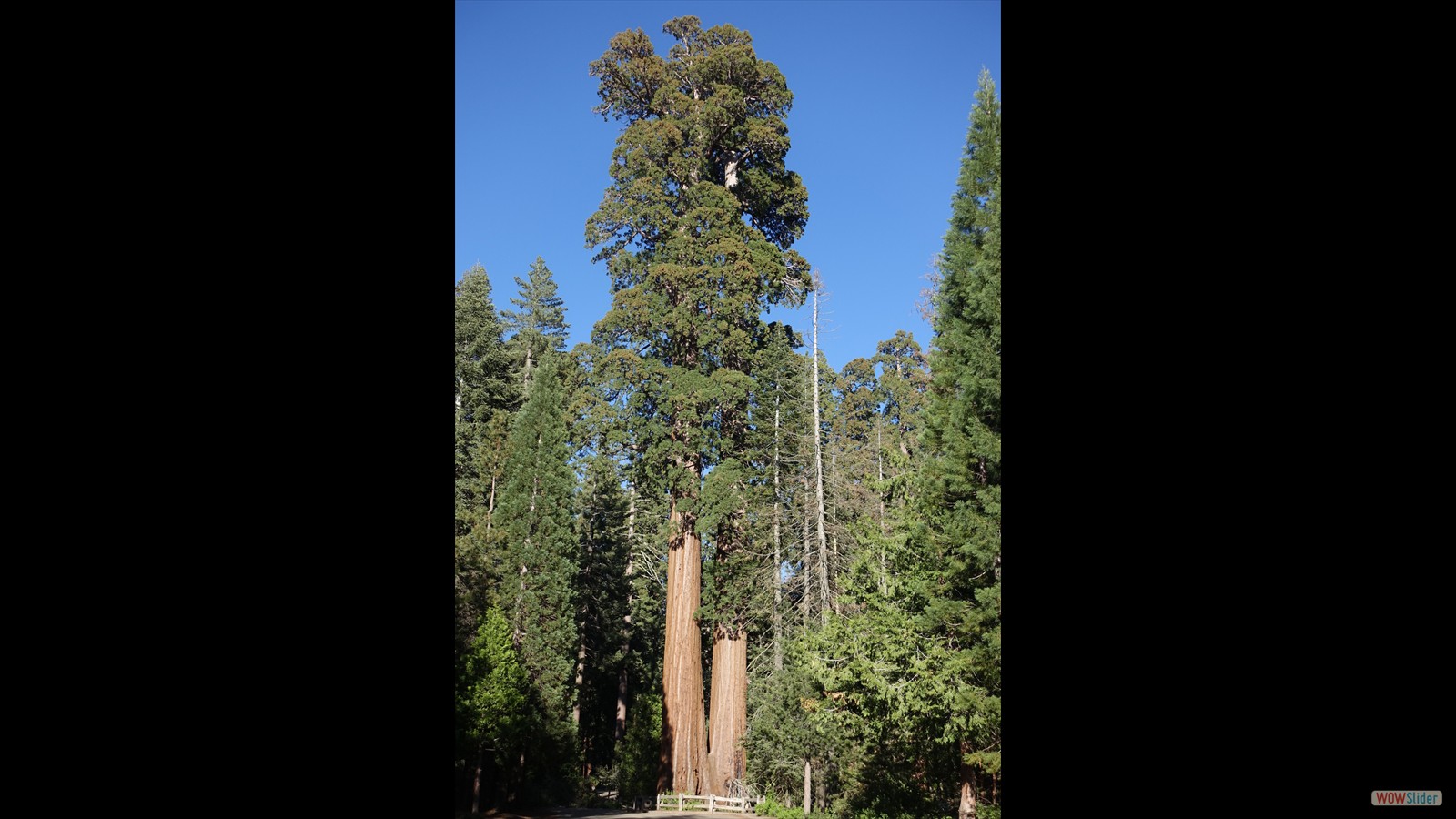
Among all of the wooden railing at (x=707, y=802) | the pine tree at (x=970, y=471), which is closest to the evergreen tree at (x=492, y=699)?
the wooden railing at (x=707, y=802)

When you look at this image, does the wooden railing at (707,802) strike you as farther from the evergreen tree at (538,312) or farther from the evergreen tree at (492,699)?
the evergreen tree at (538,312)

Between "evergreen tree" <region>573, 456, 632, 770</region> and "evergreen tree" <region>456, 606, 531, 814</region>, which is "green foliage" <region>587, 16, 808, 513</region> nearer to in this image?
"evergreen tree" <region>456, 606, 531, 814</region>

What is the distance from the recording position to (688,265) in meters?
16.2

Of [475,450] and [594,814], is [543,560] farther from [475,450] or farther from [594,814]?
[594,814]

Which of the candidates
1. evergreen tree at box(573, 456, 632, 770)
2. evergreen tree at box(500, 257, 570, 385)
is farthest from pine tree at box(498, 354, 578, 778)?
evergreen tree at box(500, 257, 570, 385)

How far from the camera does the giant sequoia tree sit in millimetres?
16047
